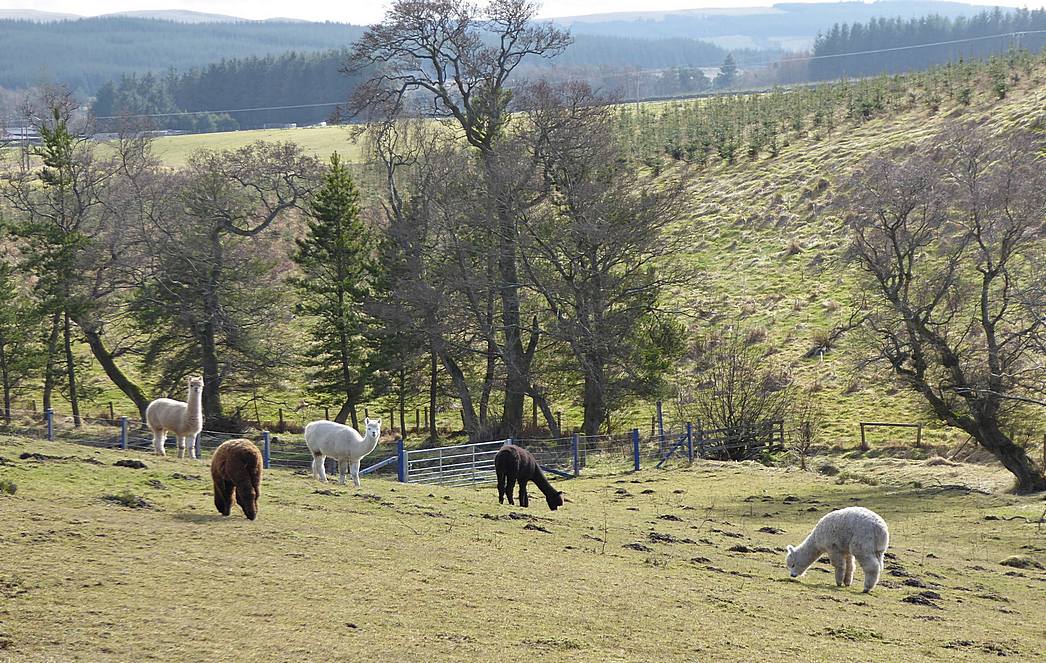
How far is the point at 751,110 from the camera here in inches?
3014

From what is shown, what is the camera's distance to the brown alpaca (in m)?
12.9

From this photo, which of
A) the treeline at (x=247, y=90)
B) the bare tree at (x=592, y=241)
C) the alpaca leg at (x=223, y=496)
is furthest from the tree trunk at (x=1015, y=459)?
the treeline at (x=247, y=90)

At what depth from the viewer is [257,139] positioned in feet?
325

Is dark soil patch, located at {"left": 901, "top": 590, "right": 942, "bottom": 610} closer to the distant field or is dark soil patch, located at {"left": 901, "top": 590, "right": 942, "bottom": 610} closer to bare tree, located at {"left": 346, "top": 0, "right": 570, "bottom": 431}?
bare tree, located at {"left": 346, "top": 0, "right": 570, "bottom": 431}

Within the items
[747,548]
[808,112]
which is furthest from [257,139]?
[747,548]

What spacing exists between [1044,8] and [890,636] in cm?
21253

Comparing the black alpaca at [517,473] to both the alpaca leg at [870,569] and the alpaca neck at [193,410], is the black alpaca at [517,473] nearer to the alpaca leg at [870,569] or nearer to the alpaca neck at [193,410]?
the alpaca neck at [193,410]

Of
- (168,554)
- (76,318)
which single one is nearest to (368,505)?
(168,554)

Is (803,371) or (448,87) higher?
(448,87)

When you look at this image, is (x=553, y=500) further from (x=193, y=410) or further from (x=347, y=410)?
(x=347, y=410)

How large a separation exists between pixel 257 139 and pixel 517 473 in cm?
8672

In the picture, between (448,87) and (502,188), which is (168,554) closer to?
(502,188)

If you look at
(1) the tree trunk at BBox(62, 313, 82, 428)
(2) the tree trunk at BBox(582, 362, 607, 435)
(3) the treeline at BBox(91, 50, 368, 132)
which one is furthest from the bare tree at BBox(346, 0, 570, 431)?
(3) the treeline at BBox(91, 50, 368, 132)

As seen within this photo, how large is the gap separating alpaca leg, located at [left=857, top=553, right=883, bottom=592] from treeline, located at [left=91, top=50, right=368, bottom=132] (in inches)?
5872
